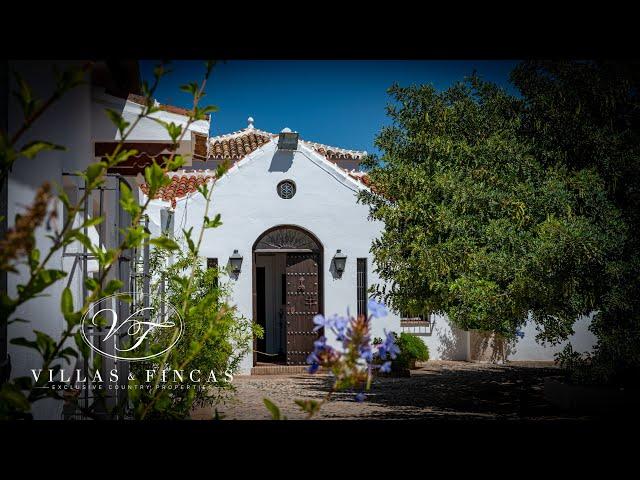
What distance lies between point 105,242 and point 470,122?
3.82 meters

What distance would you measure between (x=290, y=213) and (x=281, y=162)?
0.71 metres

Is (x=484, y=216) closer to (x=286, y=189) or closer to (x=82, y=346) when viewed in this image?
(x=286, y=189)

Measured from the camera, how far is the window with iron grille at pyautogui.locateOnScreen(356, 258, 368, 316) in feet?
30.9

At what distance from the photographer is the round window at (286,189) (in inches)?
380

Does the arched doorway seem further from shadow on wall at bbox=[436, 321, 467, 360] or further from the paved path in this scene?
shadow on wall at bbox=[436, 321, 467, 360]

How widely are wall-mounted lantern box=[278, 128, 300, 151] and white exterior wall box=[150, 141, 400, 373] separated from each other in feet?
0.31

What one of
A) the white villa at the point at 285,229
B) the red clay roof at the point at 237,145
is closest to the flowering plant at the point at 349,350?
the white villa at the point at 285,229

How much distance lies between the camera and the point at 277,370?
9312mm

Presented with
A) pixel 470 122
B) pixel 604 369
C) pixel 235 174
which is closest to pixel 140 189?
pixel 235 174

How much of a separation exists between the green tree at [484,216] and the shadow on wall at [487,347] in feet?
12.0

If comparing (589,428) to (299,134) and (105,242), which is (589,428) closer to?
(105,242)

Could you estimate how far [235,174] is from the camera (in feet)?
31.6

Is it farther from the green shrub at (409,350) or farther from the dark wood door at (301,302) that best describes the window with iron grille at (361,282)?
the green shrub at (409,350)

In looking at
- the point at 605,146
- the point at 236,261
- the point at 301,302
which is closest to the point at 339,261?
the point at 301,302
